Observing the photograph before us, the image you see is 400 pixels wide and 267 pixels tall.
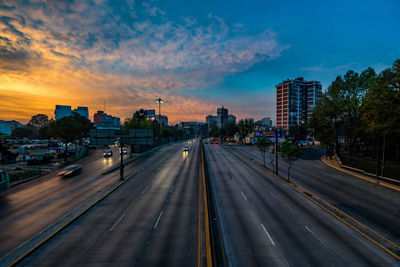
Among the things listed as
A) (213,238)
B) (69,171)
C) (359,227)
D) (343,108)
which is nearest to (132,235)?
(213,238)

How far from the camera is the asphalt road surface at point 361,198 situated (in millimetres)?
13086

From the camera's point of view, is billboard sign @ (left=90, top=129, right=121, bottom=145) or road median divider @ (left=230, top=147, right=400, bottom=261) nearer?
road median divider @ (left=230, top=147, right=400, bottom=261)

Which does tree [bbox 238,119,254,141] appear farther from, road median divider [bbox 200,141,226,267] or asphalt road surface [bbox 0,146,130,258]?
road median divider [bbox 200,141,226,267]

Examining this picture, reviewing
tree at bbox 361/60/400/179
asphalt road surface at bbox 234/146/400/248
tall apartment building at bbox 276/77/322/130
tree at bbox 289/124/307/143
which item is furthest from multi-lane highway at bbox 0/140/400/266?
tall apartment building at bbox 276/77/322/130

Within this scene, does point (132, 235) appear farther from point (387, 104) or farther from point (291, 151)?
point (387, 104)

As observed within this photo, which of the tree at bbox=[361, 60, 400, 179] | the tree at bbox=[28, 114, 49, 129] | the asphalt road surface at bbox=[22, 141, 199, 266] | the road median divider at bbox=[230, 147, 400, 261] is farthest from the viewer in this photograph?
the tree at bbox=[28, 114, 49, 129]

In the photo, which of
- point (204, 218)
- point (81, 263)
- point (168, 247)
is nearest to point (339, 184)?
point (204, 218)

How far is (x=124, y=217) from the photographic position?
1388cm

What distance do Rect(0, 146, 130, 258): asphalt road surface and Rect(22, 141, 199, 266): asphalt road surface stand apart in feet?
9.79

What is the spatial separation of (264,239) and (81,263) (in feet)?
37.0

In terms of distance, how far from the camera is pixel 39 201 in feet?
58.9

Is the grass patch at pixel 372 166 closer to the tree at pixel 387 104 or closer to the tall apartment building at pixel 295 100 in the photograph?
the tree at pixel 387 104

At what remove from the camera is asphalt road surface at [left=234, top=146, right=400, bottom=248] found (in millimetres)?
13086

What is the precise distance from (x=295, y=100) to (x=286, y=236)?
14919 centimetres
